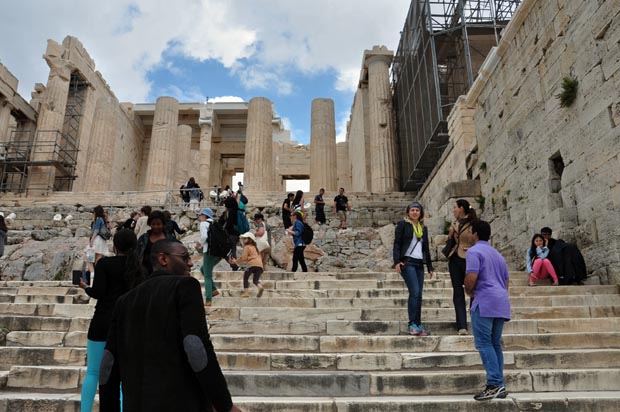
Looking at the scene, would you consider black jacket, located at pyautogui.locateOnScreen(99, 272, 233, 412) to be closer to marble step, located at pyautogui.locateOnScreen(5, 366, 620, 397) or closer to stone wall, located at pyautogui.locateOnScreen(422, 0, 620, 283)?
marble step, located at pyautogui.locateOnScreen(5, 366, 620, 397)

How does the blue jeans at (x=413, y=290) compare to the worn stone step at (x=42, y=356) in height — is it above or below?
above

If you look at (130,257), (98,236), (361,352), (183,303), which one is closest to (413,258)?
(361,352)

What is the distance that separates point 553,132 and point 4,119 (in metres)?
26.8

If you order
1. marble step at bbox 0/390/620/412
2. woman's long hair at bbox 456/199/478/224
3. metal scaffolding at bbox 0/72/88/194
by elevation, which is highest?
metal scaffolding at bbox 0/72/88/194

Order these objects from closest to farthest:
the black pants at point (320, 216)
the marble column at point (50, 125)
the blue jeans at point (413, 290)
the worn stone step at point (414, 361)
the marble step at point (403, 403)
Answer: the marble step at point (403, 403) → the worn stone step at point (414, 361) → the blue jeans at point (413, 290) → the black pants at point (320, 216) → the marble column at point (50, 125)

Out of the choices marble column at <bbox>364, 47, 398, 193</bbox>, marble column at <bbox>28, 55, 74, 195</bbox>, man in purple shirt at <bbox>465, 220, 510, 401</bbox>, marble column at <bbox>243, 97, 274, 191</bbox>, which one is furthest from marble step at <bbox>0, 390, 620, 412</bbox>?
marble column at <bbox>28, 55, 74, 195</bbox>

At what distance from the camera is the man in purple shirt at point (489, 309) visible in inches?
141

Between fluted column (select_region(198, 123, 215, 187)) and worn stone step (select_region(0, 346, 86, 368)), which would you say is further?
fluted column (select_region(198, 123, 215, 187))

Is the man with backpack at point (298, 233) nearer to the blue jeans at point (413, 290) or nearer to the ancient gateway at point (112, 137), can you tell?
the blue jeans at point (413, 290)

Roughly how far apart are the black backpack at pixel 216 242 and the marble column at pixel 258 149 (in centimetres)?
1673

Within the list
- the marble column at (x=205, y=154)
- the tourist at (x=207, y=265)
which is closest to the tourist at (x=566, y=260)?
the tourist at (x=207, y=265)

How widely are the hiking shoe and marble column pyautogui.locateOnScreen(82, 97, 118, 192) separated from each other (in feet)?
81.0

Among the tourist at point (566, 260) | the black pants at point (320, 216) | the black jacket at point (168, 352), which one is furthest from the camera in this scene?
the black pants at point (320, 216)

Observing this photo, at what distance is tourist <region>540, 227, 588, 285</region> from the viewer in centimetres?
710
